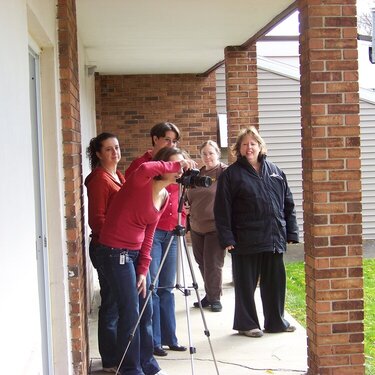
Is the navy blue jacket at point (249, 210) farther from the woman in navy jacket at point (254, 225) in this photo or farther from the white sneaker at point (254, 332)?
the white sneaker at point (254, 332)

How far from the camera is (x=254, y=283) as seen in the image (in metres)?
5.68

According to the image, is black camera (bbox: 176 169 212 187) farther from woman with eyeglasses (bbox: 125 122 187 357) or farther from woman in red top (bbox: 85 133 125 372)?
woman with eyeglasses (bbox: 125 122 187 357)

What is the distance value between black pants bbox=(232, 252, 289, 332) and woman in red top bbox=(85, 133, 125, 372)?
1322 mm

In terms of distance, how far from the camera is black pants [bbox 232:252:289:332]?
18.6ft

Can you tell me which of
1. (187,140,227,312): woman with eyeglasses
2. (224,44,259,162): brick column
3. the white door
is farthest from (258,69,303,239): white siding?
the white door

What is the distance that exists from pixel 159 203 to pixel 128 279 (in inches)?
20.2

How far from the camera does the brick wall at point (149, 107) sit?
1115cm

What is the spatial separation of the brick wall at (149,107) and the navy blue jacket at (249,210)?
5613 mm

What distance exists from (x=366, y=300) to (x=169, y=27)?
154 inches

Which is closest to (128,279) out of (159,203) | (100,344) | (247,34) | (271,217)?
(159,203)

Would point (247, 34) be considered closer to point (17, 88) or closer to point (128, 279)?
point (128, 279)

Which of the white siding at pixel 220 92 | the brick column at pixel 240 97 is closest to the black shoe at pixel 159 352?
the brick column at pixel 240 97

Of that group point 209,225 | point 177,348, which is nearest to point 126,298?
point 177,348

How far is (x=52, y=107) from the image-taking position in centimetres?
385
